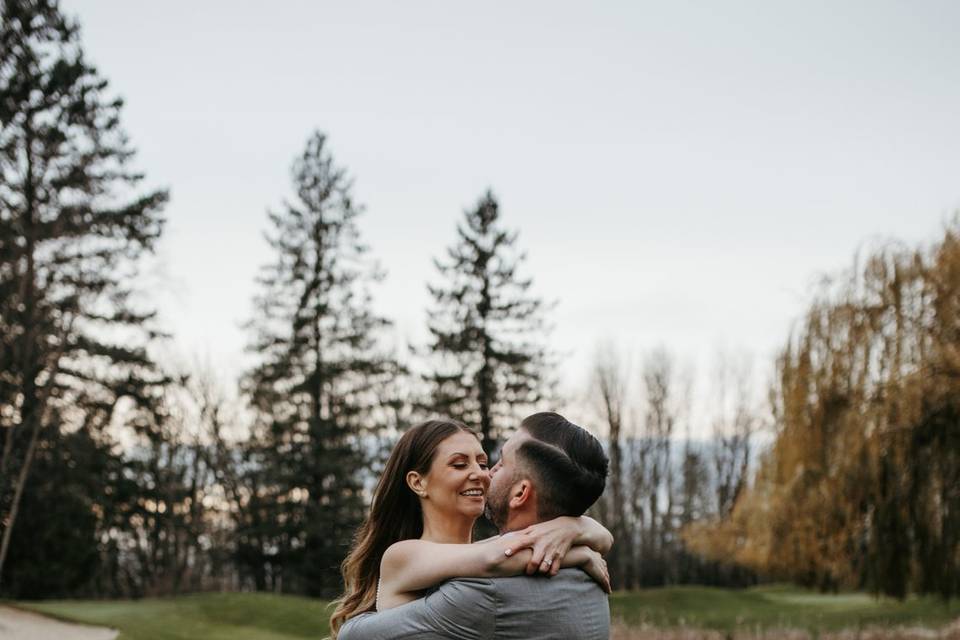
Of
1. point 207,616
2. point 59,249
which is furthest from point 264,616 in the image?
point 59,249

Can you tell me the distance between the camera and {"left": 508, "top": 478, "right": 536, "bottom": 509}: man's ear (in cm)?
251

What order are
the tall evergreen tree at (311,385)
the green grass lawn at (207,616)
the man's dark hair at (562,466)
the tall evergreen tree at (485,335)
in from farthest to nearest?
1. the tall evergreen tree at (485,335)
2. the tall evergreen tree at (311,385)
3. the green grass lawn at (207,616)
4. the man's dark hair at (562,466)

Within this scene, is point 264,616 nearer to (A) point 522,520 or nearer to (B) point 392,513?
(B) point 392,513

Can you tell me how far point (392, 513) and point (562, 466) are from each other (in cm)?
111

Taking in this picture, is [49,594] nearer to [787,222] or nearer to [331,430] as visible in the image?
[331,430]

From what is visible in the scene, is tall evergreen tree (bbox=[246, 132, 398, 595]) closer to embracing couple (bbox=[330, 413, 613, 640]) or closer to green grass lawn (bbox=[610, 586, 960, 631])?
green grass lawn (bbox=[610, 586, 960, 631])

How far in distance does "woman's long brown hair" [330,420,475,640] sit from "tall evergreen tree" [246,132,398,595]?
93.3 feet

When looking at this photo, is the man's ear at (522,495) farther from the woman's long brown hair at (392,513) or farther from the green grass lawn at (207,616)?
the green grass lawn at (207,616)

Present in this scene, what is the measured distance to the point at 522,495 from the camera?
251cm

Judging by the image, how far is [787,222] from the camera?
19.1 metres

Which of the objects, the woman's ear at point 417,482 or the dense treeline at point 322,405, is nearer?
the woman's ear at point 417,482

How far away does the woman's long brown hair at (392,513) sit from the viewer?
326 cm

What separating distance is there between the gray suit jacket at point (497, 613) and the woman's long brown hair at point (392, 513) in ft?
2.85

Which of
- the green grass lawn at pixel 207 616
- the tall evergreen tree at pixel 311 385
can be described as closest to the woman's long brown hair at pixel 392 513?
the green grass lawn at pixel 207 616
